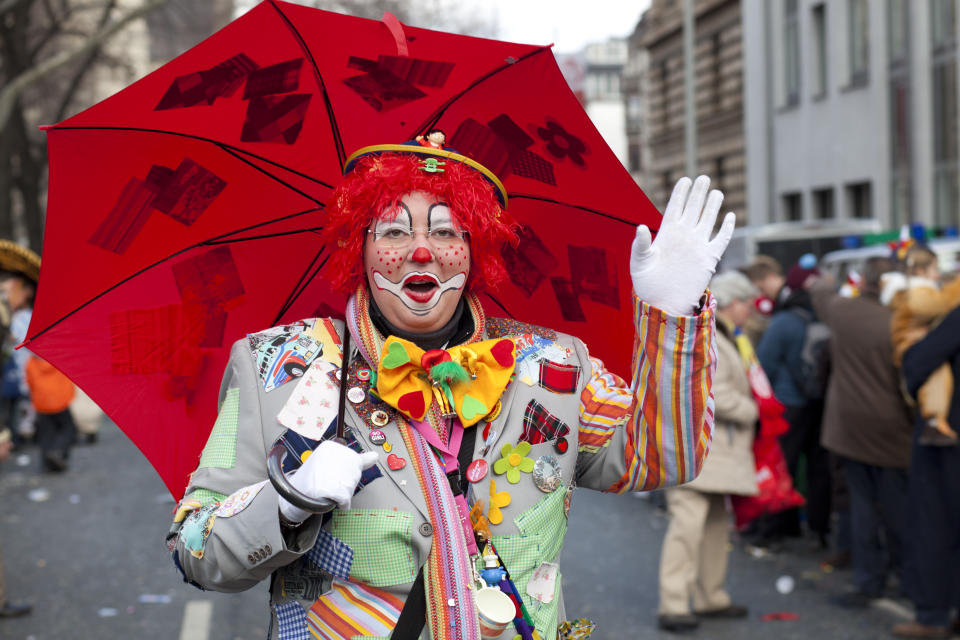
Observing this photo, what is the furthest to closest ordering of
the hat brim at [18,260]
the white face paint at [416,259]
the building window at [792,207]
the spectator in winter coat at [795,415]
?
the building window at [792,207] < the hat brim at [18,260] < the spectator in winter coat at [795,415] < the white face paint at [416,259]

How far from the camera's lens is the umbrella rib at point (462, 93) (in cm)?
262

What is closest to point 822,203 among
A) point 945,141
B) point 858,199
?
point 858,199

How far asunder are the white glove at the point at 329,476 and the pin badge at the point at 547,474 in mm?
451

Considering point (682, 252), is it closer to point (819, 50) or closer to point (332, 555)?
point (332, 555)

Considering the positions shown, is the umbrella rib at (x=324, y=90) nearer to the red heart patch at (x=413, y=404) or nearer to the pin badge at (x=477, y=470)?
the red heart patch at (x=413, y=404)

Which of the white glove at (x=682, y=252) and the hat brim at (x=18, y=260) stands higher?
the hat brim at (x=18, y=260)

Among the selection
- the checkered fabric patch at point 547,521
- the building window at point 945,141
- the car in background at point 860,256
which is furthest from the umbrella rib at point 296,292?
the building window at point 945,141

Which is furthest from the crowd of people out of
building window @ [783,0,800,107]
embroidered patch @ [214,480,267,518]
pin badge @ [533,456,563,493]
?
building window @ [783,0,800,107]

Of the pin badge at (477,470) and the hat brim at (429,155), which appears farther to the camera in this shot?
the hat brim at (429,155)

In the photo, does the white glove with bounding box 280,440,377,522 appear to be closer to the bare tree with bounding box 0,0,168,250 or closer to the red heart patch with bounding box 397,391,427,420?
the red heart patch with bounding box 397,391,427,420

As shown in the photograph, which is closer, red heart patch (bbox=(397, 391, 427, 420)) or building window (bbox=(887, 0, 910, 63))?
red heart patch (bbox=(397, 391, 427, 420))

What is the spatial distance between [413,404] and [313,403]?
21 centimetres

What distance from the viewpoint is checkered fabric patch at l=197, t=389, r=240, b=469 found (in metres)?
2.28

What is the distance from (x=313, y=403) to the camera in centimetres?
235
